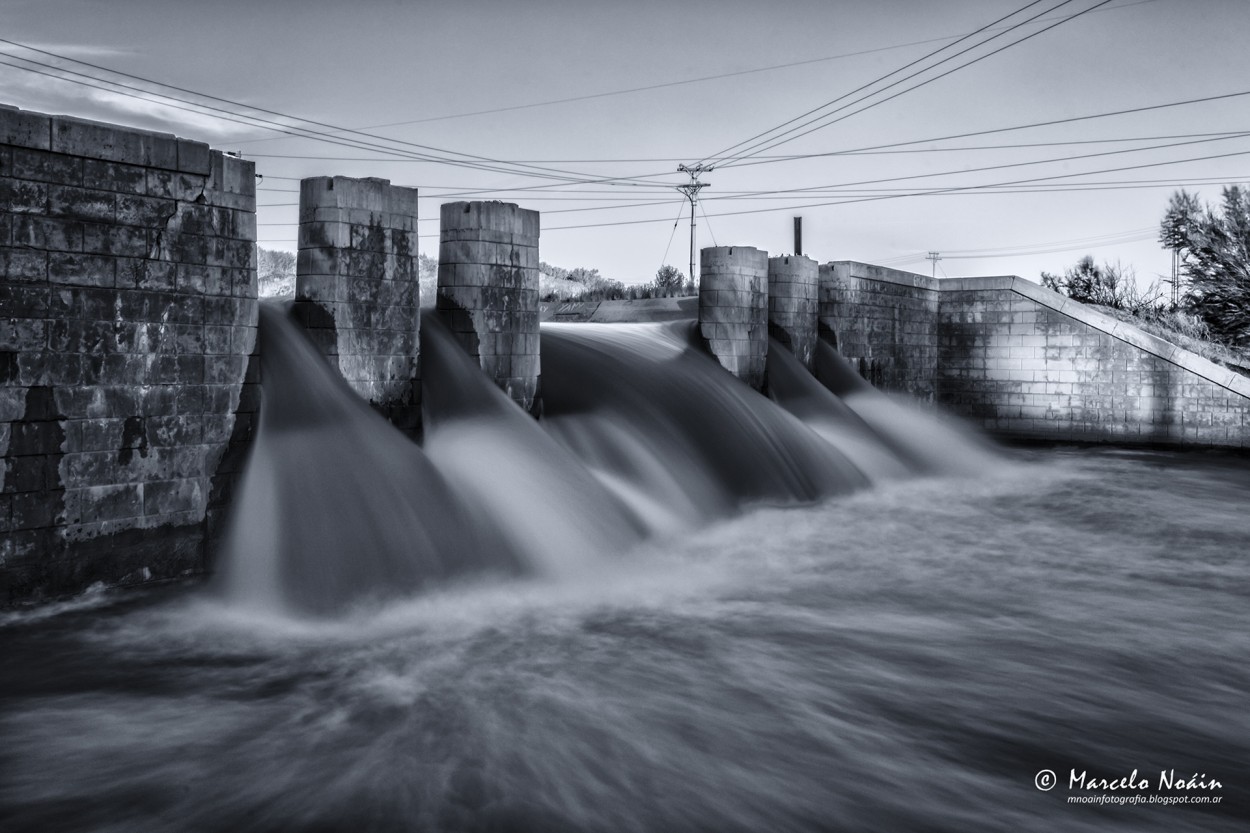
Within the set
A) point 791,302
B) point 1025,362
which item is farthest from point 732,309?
point 1025,362

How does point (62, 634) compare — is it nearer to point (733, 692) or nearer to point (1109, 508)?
point (733, 692)

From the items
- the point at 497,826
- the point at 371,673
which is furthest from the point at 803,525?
the point at 497,826

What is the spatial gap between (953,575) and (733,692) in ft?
11.7

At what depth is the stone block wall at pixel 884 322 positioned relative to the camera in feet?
53.5

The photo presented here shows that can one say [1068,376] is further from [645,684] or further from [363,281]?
[645,684]

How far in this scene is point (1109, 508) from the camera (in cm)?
1152

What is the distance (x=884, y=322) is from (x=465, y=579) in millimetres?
12330

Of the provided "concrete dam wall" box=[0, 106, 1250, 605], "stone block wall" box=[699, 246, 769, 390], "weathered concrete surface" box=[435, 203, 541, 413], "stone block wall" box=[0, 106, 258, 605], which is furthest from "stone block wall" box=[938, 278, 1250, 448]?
"stone block wall" box=[0, 106, 258, 605]

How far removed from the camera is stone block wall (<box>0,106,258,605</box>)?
5863mm

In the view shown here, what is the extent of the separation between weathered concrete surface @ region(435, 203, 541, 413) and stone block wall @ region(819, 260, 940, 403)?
779 centimetres

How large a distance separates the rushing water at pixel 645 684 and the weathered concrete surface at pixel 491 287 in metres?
0.74

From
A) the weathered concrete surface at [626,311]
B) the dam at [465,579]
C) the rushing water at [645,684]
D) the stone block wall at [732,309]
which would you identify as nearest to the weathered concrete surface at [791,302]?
the stone block wall at [732,309]

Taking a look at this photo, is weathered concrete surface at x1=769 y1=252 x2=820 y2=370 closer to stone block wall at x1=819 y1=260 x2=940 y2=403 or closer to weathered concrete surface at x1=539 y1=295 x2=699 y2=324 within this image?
stone block wall at x1=819 y1=260 x2=940 y2=403

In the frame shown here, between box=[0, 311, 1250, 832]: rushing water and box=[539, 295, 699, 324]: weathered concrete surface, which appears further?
box=[539, 295, 699, 324]: weathered concrete surface
